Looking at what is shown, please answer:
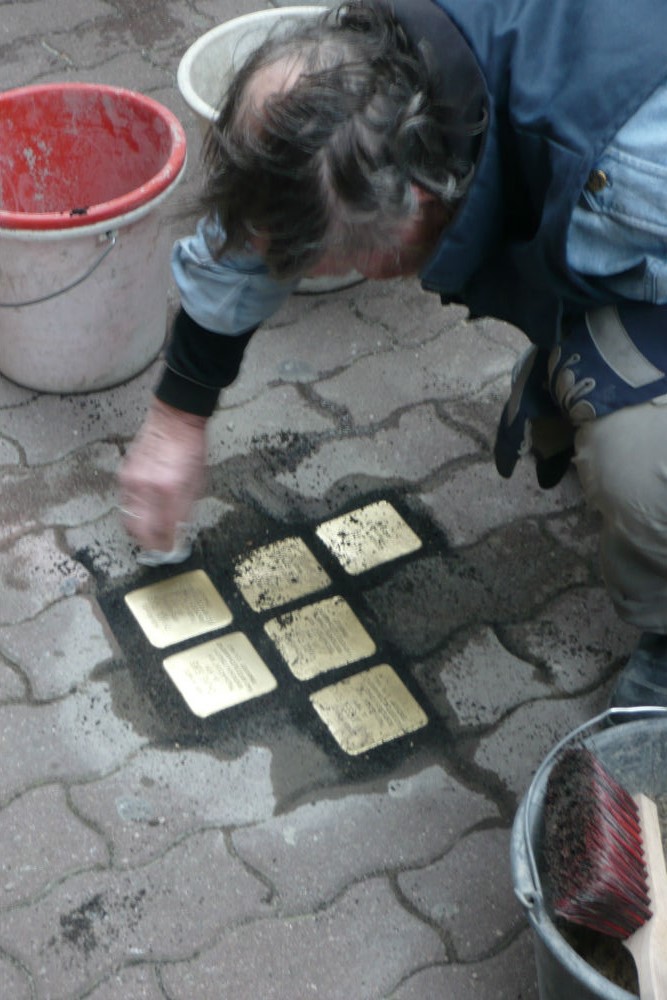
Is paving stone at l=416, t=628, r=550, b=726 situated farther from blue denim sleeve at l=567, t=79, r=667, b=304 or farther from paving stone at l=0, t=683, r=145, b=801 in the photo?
blue denim sleeve at l=567, t=79, r=667, b=304

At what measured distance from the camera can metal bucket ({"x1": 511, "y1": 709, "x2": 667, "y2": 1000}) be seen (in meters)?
1.41

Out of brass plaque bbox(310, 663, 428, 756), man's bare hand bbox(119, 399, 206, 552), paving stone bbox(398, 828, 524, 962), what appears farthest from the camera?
brass plaque bbox(310, 663, 428, 756)

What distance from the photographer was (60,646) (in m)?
2.10

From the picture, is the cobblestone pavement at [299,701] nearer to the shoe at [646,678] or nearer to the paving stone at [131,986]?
the paving stone at [131,986]

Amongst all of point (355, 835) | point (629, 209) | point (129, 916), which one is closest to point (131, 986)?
point (129, 916)

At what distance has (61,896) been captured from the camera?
179cm

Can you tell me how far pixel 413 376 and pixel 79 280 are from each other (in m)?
0.74

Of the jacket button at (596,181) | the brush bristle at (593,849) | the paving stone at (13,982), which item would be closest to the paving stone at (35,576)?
the paving stone at (13,982)

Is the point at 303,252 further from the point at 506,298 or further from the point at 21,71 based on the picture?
the point at 21,71

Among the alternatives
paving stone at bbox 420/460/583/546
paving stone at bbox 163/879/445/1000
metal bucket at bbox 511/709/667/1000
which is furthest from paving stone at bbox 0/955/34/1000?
paving stone at bbox 420/460/583/546

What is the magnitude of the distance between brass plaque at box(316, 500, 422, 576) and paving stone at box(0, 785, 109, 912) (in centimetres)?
68

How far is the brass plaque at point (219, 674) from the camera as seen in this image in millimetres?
2049

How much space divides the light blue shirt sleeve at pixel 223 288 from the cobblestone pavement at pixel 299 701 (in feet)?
0.35

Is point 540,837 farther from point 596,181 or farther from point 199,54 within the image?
point 199,54
